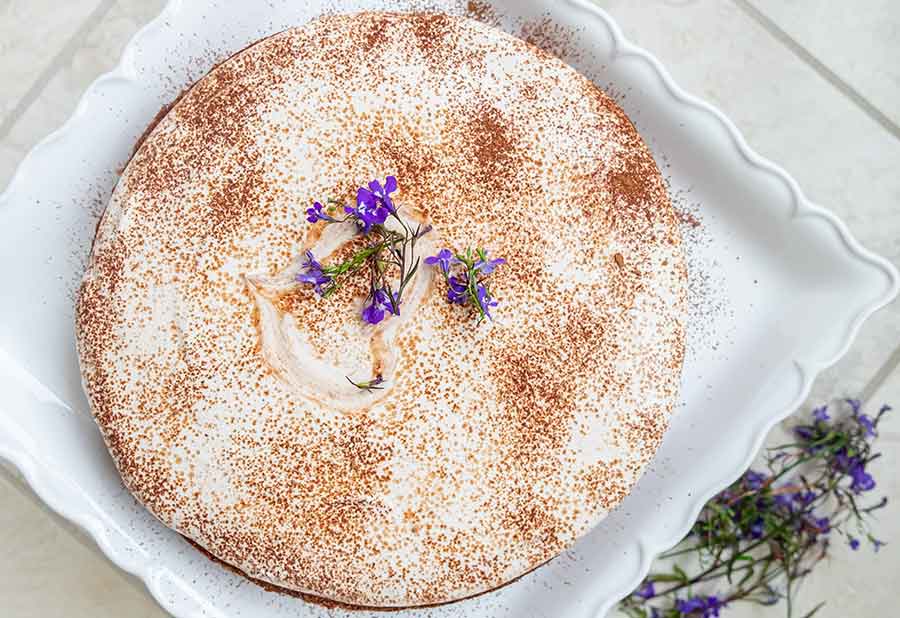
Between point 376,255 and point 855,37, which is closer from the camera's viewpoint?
point 376,255

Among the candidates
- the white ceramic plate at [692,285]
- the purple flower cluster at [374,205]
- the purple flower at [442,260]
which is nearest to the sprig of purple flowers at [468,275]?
the purple flower at [442,260]

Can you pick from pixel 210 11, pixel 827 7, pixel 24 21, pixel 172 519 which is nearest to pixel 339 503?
pixel 172 519

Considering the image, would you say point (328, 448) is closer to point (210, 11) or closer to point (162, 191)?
point (162, 191)

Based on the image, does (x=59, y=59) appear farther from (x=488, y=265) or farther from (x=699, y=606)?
(x=699, y=606)

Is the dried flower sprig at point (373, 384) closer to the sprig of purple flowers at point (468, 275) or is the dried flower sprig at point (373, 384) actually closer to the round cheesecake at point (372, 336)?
the round cheesecake at point (372, 336)

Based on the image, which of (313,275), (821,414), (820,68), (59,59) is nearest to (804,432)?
(821,414)

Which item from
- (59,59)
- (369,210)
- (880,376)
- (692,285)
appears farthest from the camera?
(880,376)
